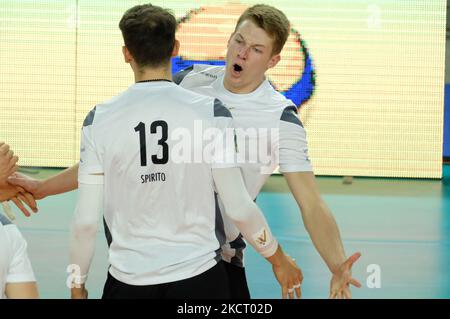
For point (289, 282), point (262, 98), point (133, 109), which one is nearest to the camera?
point (133, 109)

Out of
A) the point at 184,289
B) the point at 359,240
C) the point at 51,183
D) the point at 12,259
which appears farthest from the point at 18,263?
the point at 359,240

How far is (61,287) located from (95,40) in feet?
21.8

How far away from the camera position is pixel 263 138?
3.62m

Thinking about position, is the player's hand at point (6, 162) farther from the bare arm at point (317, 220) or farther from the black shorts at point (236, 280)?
the bare arm at point (317, 220)

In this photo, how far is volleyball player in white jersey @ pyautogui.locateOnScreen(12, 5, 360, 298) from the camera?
3545mm

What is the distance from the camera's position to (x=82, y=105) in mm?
12195

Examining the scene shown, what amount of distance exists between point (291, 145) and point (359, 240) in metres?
4.52

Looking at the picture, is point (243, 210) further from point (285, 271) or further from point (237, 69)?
point (237, 69)

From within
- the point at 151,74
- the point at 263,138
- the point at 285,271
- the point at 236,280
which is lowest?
the point at 236,280

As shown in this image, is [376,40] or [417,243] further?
[376,40]

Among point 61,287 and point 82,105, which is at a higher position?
point 82,105

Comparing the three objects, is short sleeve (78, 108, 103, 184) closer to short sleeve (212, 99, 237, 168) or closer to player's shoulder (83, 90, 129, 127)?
player's shoulder (83, 90, 129, 127)

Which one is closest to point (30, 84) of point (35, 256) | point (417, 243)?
point (35, 256)
